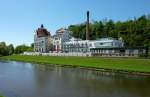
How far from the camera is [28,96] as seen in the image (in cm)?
2562

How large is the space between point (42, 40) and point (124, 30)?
155ft

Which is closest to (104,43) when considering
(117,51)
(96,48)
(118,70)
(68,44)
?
(96,48)

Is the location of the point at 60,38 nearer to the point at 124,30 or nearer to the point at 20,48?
the point at 124,30

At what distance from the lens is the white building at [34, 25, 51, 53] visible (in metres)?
142

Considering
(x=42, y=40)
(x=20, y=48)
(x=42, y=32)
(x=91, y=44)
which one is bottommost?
(x=91, y=44)

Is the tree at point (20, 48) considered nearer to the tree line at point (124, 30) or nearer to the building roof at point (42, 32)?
the building roof at point (42, 32)

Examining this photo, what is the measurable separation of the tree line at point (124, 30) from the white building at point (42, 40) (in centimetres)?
1508

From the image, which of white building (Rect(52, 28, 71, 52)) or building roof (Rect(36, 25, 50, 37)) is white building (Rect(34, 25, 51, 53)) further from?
A: white building (Rect(52, 28, 71, 52))

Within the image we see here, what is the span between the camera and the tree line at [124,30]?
97.9 metres

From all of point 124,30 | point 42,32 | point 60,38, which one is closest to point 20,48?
point 42,32

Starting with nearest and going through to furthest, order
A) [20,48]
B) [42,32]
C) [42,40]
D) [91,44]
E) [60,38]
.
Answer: [91,44] < [60,38] < [42,40] < [42,32] < [20,48]

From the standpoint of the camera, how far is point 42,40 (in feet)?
475

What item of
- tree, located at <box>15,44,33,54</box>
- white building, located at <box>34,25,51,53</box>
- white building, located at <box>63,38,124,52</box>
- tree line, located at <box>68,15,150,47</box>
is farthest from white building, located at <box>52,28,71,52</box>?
tree, located at <box>15,44,33,54</box>

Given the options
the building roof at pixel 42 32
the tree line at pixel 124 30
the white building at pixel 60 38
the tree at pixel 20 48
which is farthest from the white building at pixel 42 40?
the tree at pixel 20 48
